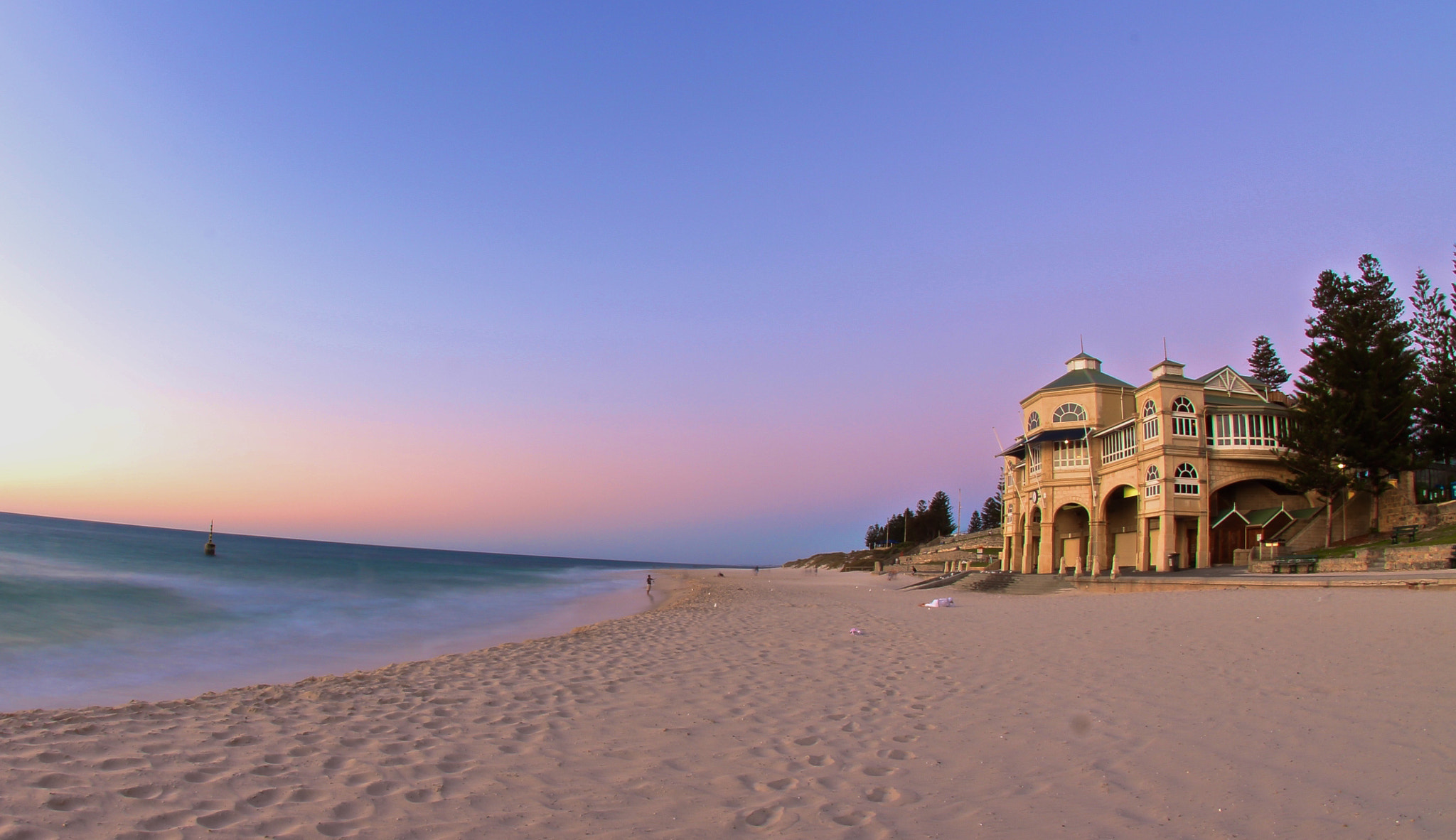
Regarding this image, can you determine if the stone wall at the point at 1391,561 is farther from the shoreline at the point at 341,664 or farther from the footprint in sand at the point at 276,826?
the footprint in sand at the point at 276,826

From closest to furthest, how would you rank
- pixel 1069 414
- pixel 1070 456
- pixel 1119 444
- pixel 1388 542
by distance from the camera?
pixel 1388 542
pixel 1119 444
pixel 1070 456
pixel 1069 414

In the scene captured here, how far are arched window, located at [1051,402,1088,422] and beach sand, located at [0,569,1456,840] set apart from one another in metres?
26.6

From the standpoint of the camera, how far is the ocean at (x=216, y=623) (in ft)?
38.6

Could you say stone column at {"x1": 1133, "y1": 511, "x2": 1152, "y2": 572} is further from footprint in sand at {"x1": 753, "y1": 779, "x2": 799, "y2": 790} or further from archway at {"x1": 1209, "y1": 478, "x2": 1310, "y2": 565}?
footprint in sand at {"x1": 753, "y1": 779, "x2": 799, "y2": 790}

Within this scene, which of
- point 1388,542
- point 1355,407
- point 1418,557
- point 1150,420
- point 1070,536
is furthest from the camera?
point 1070,536

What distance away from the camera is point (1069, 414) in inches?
1373

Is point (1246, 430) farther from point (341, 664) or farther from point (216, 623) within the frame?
point (216, 623)

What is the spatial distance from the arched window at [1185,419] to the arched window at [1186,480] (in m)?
1.24

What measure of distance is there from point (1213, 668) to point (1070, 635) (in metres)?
3.13

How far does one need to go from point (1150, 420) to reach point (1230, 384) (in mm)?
5220

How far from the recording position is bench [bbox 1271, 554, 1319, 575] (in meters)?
19.8

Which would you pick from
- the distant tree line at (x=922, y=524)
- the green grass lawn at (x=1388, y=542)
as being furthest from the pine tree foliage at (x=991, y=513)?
the green grass lawn at (x=1388, y=542)

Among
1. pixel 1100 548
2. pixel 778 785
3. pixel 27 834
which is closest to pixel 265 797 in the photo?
pixel 27 834

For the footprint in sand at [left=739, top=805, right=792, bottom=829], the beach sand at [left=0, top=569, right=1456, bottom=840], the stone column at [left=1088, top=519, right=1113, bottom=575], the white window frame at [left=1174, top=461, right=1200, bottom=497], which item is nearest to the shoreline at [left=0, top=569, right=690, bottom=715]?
the beach sand at [left=0, top=569, right=1456, bottom=840]
